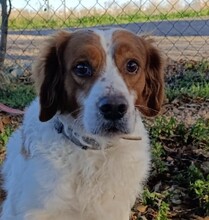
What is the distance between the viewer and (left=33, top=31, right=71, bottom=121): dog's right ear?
10.2 ft

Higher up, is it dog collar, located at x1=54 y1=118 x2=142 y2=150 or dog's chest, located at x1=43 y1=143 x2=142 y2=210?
dog collar, located at x1=54 y1=118 x2=142 y2=150

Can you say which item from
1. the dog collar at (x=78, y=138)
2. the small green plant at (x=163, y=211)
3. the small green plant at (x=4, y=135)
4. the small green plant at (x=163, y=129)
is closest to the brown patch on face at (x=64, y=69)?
the dog collar at (x=78, y=138)

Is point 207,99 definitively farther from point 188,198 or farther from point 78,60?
point 78,60

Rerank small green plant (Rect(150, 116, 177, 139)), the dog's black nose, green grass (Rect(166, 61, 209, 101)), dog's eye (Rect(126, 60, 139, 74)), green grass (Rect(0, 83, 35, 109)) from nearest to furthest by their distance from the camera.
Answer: the dog's black nose → dog's eye (Rect(126, 60, 139, 74)) → small green plant (Rect(150, 116, 177, 139)) → green grass (Rect(0, 83, 35, 109)) → green grass (Rect(166, 61, 209, 101))

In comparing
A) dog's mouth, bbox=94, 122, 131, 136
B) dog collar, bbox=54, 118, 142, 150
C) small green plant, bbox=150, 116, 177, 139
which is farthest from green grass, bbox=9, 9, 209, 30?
dog's mouth, bbox=94, 122, 131, 136

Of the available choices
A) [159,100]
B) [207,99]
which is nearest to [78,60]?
[159,100]

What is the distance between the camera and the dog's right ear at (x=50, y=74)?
3115mm

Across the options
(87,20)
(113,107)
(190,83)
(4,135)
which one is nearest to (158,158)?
(4,135)

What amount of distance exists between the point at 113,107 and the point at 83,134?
1.47 ft

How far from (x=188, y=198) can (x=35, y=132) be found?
1.42 meters

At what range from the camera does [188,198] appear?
161 inches

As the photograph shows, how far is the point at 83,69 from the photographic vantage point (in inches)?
119

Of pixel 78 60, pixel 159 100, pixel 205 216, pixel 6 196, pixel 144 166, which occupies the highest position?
pixel 78 60

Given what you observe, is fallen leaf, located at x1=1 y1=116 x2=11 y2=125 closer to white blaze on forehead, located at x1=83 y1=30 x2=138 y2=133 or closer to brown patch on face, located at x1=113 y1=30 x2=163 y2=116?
brown patch on face, located at x1=113 y1=30 x2=163 y2=116
